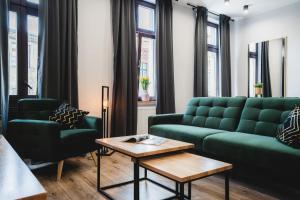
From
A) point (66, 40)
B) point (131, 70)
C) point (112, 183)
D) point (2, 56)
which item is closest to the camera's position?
point (112, 183)

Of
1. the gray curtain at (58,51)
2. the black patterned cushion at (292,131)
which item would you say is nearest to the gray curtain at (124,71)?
the gray curtain at (58,51)

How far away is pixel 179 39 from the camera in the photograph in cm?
474

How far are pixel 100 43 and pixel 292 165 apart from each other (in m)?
3.02

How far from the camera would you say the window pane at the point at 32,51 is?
318 centimetres

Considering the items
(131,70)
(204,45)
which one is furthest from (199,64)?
(131,70)

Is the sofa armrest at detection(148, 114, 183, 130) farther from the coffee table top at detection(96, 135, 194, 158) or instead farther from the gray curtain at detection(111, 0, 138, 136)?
the coffee table top at detection(96, 135, 194, 158)

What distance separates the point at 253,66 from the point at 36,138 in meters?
4.66

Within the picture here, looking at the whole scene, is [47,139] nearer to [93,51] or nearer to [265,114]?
[93,51]

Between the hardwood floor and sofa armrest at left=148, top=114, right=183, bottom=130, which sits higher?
sofa armrest at left=148, top=114, right=183, bottom=130

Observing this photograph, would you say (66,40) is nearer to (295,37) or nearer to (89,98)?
(89,98)

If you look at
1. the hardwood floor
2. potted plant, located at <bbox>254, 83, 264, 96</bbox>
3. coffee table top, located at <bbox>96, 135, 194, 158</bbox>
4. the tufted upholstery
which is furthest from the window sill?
potted plant, located at <bbox>254, 83, 264, 96</bbox>

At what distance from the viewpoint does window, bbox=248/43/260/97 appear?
202 inches

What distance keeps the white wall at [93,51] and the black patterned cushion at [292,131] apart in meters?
2.59

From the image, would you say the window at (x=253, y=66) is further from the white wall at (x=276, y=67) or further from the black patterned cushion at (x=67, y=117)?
the black patterned cushion at (x=67, y=117)
